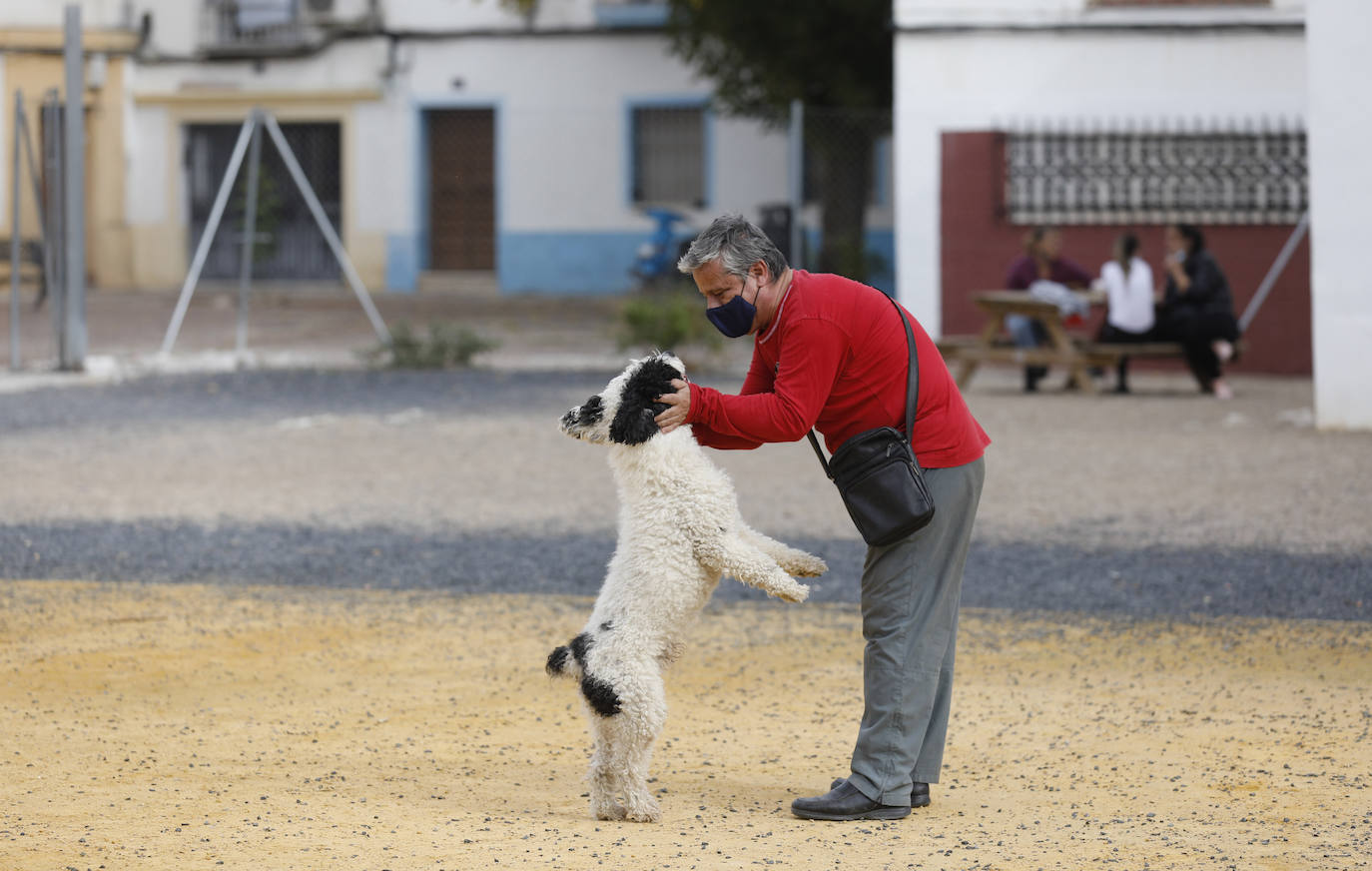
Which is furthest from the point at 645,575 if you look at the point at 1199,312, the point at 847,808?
the point at 1199,312

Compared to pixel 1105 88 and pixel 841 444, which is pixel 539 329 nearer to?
pixel 1105 88

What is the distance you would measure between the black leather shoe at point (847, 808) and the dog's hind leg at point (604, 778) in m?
0.48

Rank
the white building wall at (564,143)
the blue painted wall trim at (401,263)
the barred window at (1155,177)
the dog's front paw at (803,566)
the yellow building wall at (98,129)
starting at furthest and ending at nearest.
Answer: the blue painted wall trim at (401,263) → the yellow building wall at (98,129) → the white building wall at (564,143) → the barred window at (1155,177) → the dog's front paw at (803,566)

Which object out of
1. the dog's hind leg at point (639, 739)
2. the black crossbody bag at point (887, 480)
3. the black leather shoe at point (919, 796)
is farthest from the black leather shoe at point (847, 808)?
the black crossbody bag at point (887, 480)

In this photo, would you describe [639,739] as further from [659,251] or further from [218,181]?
[218,181]

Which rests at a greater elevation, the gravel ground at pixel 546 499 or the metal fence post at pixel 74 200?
the metal fence post at pixel 74 200

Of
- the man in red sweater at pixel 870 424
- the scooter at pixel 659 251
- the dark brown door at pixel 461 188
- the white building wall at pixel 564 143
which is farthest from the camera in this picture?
the dark brown door at pixel 461 188

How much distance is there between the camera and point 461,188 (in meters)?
30.7

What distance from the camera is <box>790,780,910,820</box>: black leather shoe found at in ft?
15.4

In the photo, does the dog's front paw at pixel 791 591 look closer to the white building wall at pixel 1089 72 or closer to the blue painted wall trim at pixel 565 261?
the white building wall at pixel 1089 72

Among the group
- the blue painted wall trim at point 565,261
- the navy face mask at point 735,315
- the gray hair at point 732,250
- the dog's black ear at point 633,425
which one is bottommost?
the dog's black ear at point 633,425

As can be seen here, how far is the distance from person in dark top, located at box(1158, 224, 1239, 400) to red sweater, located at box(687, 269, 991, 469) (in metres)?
11.0

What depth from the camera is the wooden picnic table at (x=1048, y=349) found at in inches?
598

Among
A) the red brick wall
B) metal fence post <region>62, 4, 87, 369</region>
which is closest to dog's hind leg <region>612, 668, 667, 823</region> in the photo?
metal fence post <region>62, 4, 87, 369</region>
